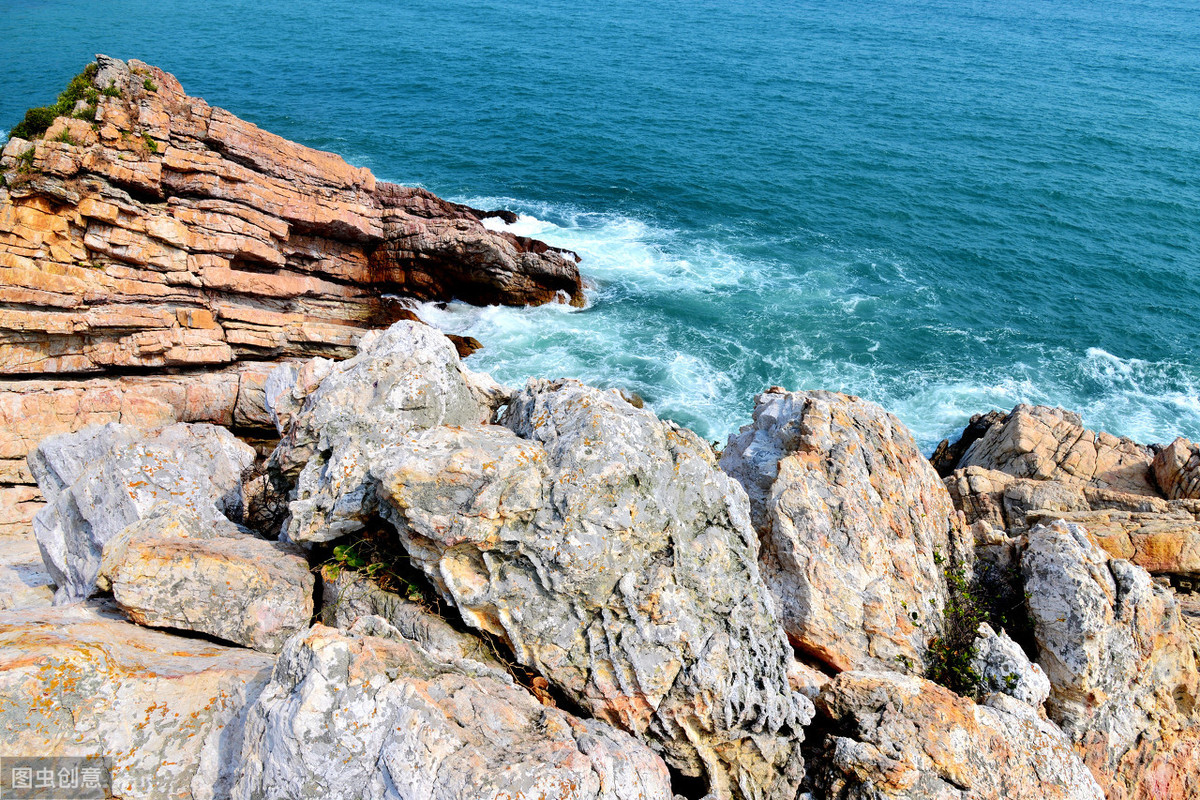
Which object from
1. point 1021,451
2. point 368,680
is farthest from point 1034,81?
point 368,680

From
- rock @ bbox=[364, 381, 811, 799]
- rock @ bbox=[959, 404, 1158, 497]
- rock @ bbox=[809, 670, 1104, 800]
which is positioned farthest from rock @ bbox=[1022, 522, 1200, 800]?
rock @ bbox=[959, 404, 1158, 497]

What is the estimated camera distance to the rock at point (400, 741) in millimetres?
7832

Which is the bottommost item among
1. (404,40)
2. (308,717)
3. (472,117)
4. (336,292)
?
(336,292)

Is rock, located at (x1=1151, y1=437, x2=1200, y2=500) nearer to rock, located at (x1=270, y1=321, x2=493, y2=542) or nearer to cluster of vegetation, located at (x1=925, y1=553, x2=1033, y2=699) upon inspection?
cluster of vegetation, located at (x1=925, y1=553, x2=1033, y2=699)

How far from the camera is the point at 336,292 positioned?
126 ft

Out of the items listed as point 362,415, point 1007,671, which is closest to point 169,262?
point 362,415

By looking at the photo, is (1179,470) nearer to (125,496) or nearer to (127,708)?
(127,708)

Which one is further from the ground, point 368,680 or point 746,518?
point 746,518

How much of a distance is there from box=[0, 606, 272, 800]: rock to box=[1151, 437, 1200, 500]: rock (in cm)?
2934

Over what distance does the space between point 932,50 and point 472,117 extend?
72.1 metres

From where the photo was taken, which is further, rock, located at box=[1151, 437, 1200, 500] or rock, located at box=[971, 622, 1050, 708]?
rock, located at box=[1151, 437, 1200, 500]

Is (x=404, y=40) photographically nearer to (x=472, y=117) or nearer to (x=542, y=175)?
(x=472, y=117)

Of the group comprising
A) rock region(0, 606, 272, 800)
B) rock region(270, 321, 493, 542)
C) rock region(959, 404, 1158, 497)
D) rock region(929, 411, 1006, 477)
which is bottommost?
rock region(929, 411, 1006, 477)

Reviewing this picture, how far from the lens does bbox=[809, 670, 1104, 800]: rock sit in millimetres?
10102
